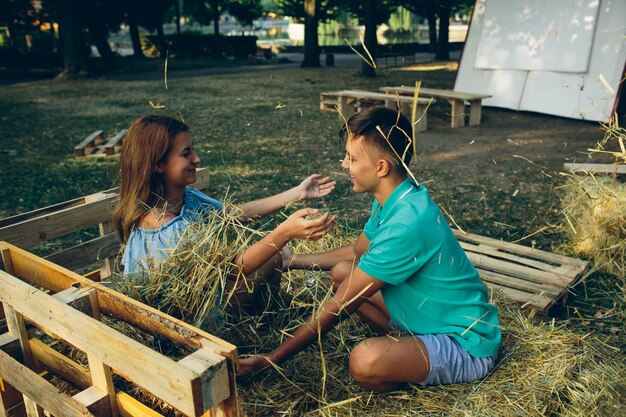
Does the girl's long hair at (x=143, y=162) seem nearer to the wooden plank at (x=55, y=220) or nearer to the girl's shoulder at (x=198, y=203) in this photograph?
the girl's shoulder at (x=198, y=203)

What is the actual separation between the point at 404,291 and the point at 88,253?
2.22 m

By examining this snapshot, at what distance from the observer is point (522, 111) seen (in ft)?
39.0

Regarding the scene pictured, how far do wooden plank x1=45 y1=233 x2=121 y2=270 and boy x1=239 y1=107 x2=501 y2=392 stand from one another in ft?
5.60

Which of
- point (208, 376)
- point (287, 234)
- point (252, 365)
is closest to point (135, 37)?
point (287, 234)

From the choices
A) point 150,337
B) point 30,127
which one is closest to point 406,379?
point 150,337

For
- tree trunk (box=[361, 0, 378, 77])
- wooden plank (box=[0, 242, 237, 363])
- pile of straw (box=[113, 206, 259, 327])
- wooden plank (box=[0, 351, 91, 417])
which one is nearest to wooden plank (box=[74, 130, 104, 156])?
wooden plank (box=[0, 242, 237, 363])

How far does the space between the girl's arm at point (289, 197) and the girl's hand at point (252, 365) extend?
3.39 feet

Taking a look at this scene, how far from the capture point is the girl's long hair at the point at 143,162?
2.97 metres

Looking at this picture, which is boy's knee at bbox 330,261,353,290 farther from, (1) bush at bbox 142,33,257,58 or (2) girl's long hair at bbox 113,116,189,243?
(1) bush at bbox 142,33,257,58

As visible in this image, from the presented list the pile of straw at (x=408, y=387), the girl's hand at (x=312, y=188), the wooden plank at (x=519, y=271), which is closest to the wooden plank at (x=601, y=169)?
the wooden plank at (x=519, y=271)

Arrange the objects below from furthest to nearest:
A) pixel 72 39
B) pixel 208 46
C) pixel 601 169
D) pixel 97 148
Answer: pixel 208 46, pixel 72 39, pixel 97 148, pixel 601 169

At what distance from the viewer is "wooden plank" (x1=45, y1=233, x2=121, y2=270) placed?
368 centimetres

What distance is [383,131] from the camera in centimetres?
275

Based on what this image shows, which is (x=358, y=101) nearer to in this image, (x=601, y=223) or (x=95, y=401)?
(x=601, y=223)
